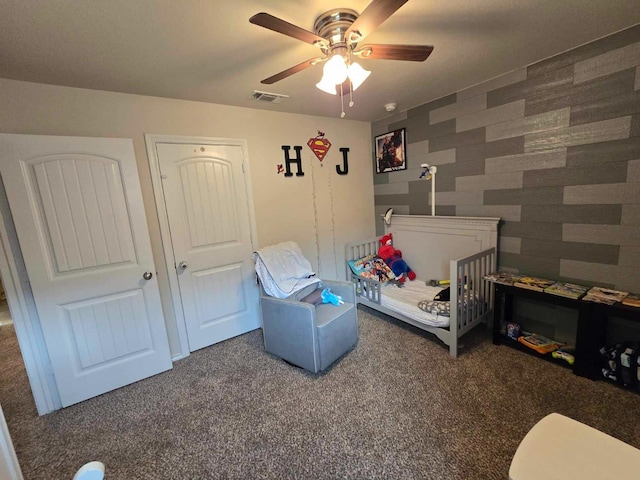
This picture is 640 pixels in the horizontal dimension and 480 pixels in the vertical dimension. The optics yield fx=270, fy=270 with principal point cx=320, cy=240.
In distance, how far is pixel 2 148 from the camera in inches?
69.7

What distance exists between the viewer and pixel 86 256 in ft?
6.82

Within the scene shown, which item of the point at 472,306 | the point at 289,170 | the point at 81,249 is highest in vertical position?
the point at 289,170

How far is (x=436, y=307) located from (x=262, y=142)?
7.88ft

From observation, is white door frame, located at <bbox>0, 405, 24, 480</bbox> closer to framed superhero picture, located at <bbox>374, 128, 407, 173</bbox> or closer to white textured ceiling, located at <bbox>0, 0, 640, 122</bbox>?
white textured ceiling, located at <bbox>0, 0, 640, 122</bbox>

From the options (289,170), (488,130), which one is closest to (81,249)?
(289,170)

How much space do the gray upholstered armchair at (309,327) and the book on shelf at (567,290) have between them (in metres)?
1.58

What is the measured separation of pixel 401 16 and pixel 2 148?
2.62 metres

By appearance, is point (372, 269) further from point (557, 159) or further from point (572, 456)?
point (572, 456)

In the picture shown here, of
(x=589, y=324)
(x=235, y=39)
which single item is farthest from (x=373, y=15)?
(x=589, y=324)

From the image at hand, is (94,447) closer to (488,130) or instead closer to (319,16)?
(319,16)

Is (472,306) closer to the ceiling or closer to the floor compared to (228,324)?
closer to the ceiling

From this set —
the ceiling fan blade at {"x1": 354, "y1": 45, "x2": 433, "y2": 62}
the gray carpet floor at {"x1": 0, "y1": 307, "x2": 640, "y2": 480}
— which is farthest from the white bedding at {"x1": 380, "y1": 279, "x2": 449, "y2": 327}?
the ceiling fan blade at {"x1": 354, "y1": 45, "x2": 433, "y2": 62}

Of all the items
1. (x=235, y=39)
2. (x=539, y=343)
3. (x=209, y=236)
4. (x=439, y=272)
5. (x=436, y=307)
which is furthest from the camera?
(x=439, y=272)

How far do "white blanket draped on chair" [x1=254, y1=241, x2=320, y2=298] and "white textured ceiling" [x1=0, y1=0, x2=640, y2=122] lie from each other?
148cm
